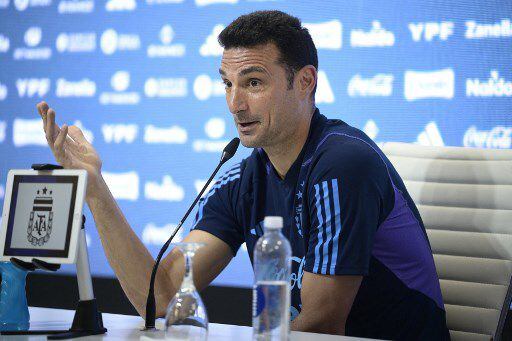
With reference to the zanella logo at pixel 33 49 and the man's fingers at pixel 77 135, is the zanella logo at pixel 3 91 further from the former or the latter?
the man's fingers at pixel 77 135

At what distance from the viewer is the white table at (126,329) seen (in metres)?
1.36

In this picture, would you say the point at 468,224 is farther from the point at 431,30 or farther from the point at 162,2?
the point at 162,2

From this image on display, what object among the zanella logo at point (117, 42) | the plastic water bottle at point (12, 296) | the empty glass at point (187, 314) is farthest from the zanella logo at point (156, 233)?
the empty glass at point (187, 314)

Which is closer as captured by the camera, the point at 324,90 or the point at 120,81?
the point at 324,90

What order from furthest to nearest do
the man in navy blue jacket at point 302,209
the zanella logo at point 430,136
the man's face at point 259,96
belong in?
the zanella logo at point 430,136
the man's face at point 259,96
the man in navy blue jacket at point 302,209

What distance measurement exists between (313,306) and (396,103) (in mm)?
1670

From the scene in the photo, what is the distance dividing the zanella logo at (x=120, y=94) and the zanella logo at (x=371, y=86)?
1079 millimetres

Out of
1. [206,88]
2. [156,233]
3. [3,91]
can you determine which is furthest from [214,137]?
[3,91]

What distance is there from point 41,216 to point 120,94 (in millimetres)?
2336

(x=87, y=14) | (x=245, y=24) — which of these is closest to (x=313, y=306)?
(x=245, y=24)

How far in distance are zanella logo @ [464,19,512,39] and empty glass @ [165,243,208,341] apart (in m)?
2.07

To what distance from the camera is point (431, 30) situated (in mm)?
3062

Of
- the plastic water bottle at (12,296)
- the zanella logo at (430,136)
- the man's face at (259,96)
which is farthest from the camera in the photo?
the zanella logo at (430,136)

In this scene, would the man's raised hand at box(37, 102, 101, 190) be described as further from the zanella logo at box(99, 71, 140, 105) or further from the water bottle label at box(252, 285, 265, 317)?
the zanella logo at box(99, 71, 140, 105)
